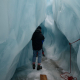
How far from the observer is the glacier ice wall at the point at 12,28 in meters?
1.19

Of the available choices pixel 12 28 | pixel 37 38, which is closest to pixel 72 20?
pixel 37 38

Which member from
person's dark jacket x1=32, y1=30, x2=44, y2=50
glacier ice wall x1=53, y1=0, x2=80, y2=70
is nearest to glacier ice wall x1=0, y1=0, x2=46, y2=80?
person's dark jacket x1=32, y1=30, x2=44, y2=50

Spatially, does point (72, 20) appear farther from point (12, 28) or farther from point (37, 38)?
point (12, 28)

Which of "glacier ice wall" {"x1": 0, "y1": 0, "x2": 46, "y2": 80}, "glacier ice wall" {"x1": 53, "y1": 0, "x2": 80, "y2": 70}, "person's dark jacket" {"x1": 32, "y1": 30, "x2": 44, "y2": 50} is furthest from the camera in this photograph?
"person's dark jacket" {"x1": 32, "y1": 30, "x2": 44, "y2": 50}

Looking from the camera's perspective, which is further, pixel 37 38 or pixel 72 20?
pixel 37 38

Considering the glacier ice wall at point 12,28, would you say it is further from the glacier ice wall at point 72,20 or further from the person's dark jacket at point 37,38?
the glacier ice wall at point 72,20

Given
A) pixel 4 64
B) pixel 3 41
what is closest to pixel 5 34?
pixel 3 41

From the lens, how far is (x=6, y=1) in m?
1.20

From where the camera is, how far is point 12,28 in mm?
1327

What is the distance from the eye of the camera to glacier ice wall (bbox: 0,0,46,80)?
1190mm

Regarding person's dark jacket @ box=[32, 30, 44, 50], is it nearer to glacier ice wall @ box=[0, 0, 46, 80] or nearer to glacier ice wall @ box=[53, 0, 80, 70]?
glacier ice wall @ box=[0, 0, 46, 80]

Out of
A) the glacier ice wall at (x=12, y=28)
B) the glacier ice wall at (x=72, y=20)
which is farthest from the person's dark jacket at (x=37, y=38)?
the glacier ice wall at (x=72, y=20)

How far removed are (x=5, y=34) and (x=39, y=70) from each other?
1.23 m

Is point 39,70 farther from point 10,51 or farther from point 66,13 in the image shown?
point 66,13
